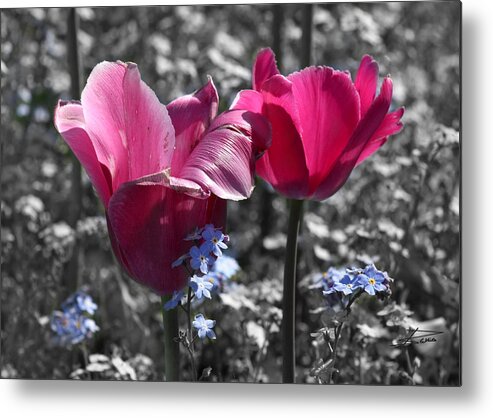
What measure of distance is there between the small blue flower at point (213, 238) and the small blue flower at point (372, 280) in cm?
18

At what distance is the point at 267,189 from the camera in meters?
1.76

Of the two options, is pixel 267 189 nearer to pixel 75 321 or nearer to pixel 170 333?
pixel 75 321

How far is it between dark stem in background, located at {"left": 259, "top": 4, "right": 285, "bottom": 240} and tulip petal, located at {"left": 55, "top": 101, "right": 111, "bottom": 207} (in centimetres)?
62

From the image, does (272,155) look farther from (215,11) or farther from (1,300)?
(215,11)

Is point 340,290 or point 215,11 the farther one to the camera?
point 215,11

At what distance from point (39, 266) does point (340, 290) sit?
2.11ft

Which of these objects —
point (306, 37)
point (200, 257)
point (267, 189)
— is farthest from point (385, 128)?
point (267, 189)

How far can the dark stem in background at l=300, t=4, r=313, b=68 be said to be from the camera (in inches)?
61.7

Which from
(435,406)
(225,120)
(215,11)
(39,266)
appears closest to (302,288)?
(435,406)

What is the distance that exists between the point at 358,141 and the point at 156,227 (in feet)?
0.80

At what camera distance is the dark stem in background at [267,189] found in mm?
1673

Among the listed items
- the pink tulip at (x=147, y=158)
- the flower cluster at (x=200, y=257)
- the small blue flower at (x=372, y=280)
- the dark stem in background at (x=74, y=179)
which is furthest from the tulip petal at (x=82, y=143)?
the dark stem in background at (x=74, y=179)

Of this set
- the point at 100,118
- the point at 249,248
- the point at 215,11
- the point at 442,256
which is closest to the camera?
the point at 100,118

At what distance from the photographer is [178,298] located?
109 centimetres
